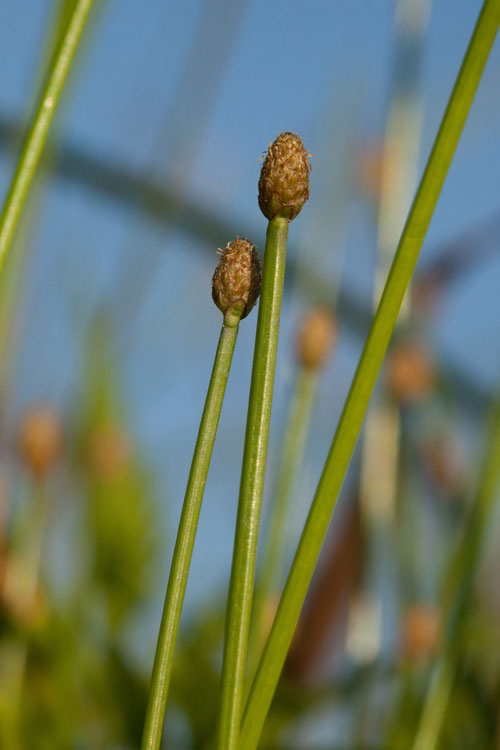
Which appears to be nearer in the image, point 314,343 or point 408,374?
point 314,343

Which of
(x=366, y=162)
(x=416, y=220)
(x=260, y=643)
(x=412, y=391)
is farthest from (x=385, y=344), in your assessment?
(x=366, y=162)

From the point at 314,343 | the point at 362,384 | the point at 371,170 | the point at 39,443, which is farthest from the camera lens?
the point at 371,170

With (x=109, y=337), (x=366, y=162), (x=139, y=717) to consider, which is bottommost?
(x=139, y=717)

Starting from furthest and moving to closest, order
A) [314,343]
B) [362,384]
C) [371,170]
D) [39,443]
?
[371,170] → [39,443] → [314,343] → [362,384]

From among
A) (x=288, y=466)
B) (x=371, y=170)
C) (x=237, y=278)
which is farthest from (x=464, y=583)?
(x=371, y=170)

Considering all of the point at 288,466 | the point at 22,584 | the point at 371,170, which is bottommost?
the point at 22,584

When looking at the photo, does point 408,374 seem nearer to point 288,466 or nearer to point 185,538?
point 288,466

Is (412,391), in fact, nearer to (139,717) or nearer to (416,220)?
(139,717)

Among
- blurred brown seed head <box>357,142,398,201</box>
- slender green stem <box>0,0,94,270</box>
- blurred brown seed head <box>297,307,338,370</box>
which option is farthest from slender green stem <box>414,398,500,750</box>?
blurred brown seed head <box>357,142,398,201</box>
